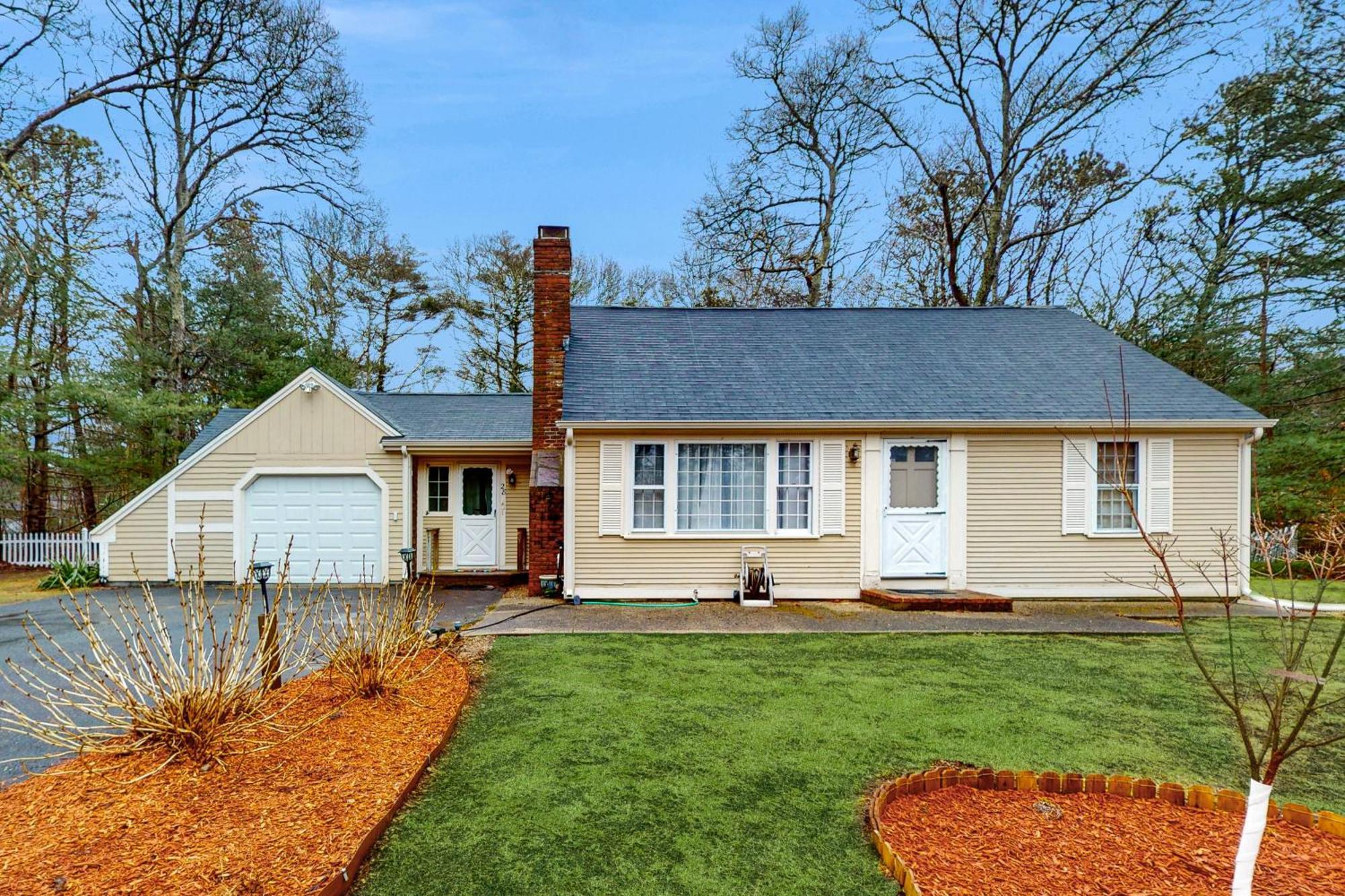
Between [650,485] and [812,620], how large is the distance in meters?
3.06

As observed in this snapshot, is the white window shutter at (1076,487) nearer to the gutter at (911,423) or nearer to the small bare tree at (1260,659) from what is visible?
the small bare tree at (1260,659)

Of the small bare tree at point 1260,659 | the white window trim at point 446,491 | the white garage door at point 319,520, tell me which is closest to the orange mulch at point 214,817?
the small bare tree at point 1260,659

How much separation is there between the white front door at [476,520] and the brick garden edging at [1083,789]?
31.7 ft

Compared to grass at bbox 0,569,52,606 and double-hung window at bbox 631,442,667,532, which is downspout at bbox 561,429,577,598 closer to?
double-hung window at bbox 631,442,667,532

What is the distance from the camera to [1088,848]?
277 cm


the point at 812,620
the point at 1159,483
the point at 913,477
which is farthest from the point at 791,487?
the point at 1159,483

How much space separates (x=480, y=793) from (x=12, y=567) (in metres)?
17.2

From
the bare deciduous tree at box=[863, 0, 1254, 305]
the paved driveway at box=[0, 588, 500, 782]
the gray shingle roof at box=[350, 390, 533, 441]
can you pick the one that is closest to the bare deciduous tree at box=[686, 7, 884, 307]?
the bare deciduous tree at box=[863, 0, 1254, 305]

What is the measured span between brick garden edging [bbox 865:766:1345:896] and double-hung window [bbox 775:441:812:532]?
5510mm

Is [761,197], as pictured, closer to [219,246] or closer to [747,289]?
[747,289]

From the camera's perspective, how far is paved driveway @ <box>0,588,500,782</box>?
4.03 metres

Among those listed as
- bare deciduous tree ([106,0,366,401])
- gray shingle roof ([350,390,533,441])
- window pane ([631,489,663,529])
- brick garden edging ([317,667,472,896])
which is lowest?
brick garden edging ([317,667,472,896])

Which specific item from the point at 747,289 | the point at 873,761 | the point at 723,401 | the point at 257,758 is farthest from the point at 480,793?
the point at 747,289

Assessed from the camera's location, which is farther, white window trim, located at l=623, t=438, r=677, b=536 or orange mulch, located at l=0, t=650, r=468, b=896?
white window trim, located at l=623, t=438, r=677, b=536
